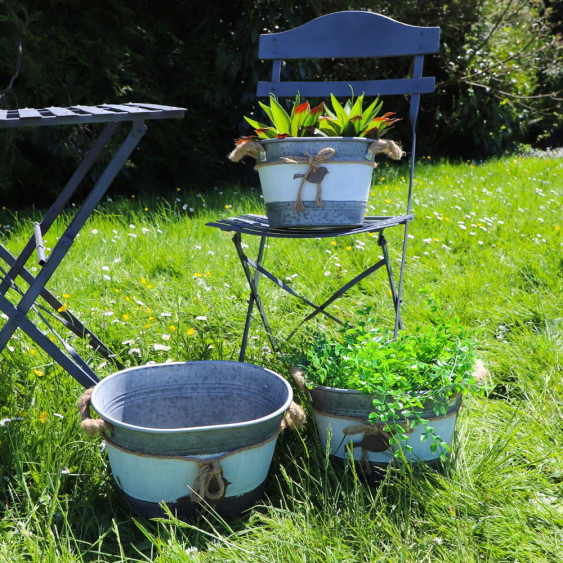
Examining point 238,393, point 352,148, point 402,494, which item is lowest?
point 402,494

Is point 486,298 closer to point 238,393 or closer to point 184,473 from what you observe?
point 238,393

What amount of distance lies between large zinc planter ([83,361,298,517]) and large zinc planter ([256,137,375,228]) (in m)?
0.47

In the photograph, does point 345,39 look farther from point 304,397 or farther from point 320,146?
point 304,397

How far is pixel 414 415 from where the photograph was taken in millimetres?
1612

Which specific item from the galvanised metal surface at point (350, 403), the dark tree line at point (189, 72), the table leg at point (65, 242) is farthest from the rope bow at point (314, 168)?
the dark tree line at point (189, 72)

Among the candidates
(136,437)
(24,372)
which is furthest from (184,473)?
(24,372)

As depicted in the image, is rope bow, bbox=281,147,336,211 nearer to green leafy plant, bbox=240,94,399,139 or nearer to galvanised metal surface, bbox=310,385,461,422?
green leafy plant, bbox=240,94,399,139

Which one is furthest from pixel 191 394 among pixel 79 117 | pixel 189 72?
pixel 189 72

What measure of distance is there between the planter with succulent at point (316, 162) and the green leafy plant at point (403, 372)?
0.37m

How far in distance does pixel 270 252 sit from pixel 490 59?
5.11m

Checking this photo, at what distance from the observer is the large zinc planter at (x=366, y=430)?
162 cm

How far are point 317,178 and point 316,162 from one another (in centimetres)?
4

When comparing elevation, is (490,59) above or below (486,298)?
above

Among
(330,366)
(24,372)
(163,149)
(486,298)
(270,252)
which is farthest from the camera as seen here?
(163,149)
